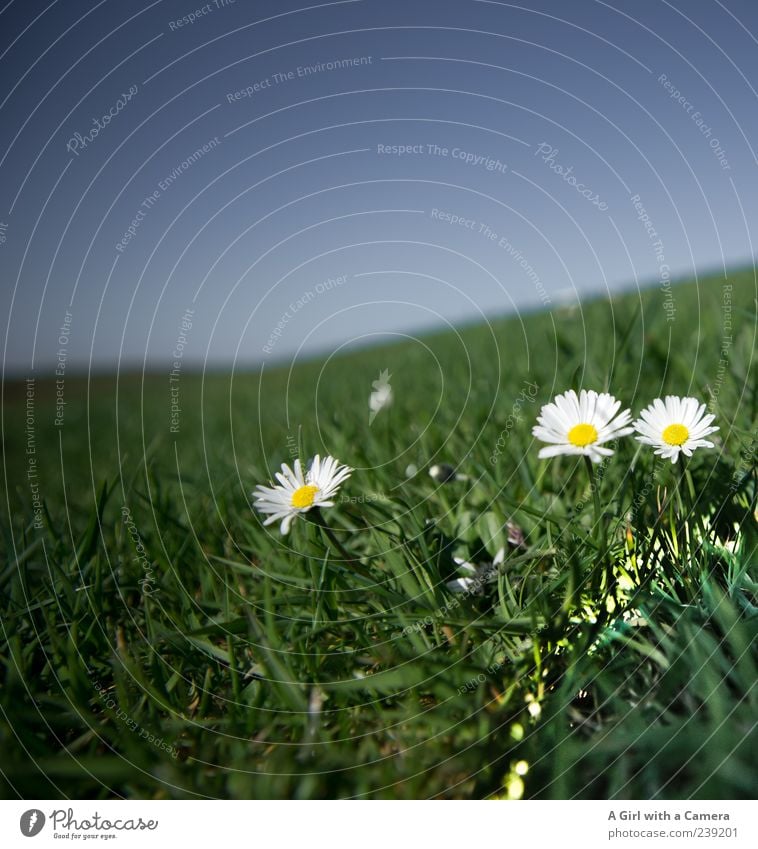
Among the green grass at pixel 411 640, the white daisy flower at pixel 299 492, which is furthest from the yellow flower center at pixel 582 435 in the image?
the white daisy flower at pixel 299 492

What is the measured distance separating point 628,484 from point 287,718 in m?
0.53

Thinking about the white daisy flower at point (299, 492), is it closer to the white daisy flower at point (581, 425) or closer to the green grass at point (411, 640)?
the green grass at point (411, 640)

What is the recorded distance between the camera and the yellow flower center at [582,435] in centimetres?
75

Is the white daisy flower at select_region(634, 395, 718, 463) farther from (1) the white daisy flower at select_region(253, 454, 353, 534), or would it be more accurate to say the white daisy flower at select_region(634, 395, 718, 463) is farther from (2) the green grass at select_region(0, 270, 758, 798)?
(1) the white daisy flower at select_region(253, 454, 353, 534)

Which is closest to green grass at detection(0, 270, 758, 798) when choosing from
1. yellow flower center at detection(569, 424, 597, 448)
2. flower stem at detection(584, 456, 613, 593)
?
flower stem at detection(584, 456, 613, 593)

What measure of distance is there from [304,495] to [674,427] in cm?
47

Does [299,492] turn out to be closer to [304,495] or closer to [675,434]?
[304,495]

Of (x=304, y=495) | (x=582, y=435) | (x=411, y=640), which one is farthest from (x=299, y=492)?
(x=582, y=435)

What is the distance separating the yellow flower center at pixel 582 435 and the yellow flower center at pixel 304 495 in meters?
0.32

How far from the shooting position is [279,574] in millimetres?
866

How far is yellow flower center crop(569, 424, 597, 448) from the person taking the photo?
0.75 metres

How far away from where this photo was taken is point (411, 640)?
0.71 meters
